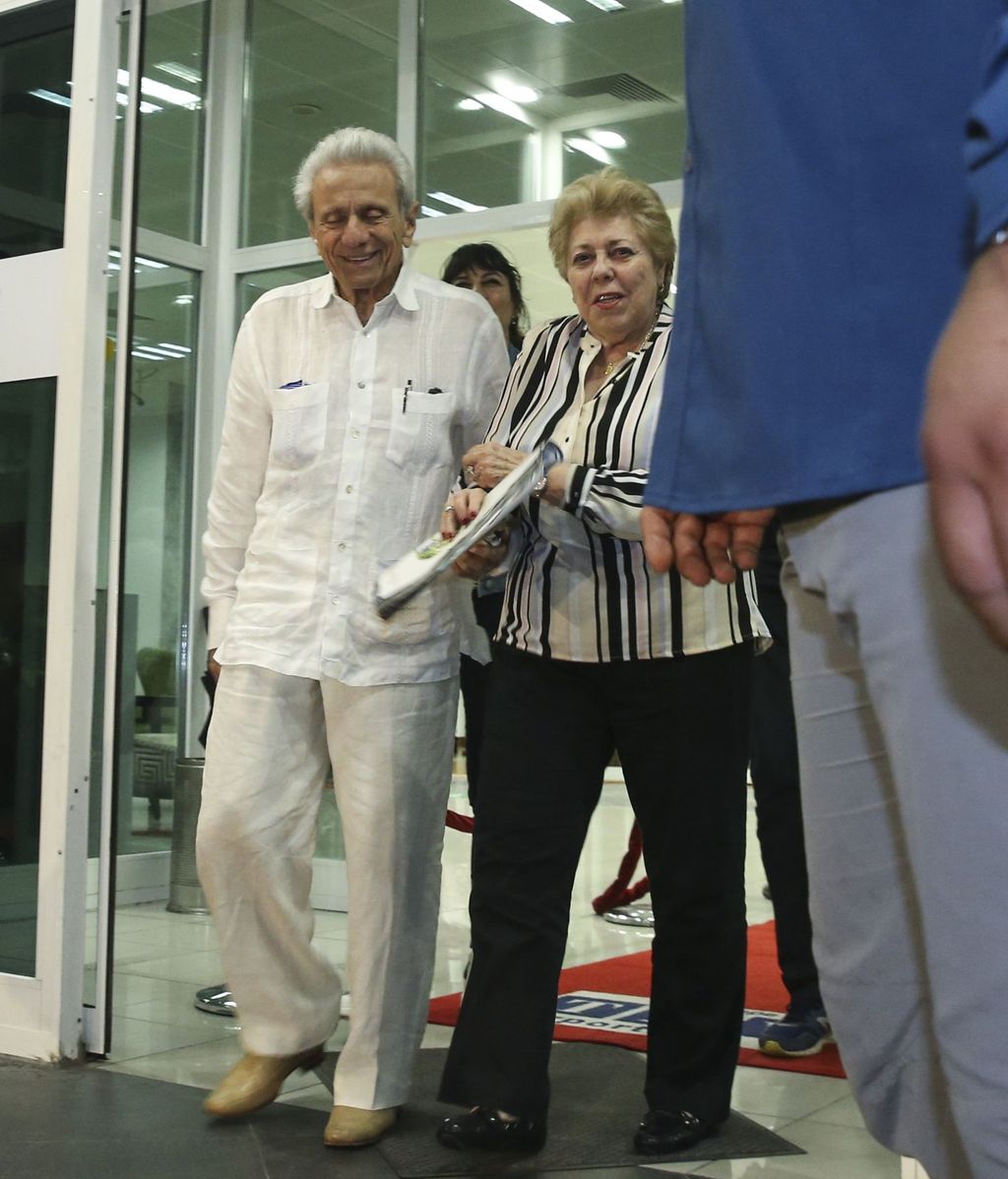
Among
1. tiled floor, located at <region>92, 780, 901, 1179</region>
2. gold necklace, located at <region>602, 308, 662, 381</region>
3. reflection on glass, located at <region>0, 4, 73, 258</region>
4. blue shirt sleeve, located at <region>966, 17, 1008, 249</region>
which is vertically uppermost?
reflection on glass, located at <region>0, 4, 73, 258</region>

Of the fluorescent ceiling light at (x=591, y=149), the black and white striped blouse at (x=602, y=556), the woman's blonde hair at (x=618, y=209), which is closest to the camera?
the black and white striped blouse at (x=602, y=556)

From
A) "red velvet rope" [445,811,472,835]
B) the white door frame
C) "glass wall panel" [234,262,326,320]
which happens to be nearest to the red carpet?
"red velvet rope" [445,811,472,835]

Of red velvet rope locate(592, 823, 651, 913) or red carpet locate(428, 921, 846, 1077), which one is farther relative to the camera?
red velvet rope locate(592, 823, 651, 913)

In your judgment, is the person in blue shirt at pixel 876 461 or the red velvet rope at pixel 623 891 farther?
the red velvet rope at pixel 623 891

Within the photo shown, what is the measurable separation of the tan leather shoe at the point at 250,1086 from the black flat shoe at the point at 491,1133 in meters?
0.38

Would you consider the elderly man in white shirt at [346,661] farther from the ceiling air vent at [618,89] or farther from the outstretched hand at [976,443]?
the ceiling air vent at [618,89]

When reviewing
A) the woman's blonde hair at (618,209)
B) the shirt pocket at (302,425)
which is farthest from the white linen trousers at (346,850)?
the woman's blonde hair at (618,209)

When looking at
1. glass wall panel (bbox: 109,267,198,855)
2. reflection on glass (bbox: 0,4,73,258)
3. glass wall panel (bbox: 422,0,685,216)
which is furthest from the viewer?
glass wall panel (bbox: 109,267,198,855)

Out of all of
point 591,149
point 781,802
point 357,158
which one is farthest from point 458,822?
point 591,149

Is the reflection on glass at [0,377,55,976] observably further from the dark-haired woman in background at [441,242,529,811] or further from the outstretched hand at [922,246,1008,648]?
the outstretched hand at [922,246,1008,648]

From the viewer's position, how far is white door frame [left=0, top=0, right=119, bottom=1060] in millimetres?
3176

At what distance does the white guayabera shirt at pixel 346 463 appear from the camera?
8.85 feet

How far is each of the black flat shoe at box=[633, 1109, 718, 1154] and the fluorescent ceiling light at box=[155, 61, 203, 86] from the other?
510 cm

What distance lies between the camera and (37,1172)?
7.79 ft
